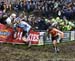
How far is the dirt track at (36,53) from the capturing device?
1392 centimetres

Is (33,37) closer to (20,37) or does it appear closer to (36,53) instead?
(20,37)

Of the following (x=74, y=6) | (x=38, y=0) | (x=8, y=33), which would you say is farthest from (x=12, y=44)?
(x=74, y=6)

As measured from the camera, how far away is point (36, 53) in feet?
50.2

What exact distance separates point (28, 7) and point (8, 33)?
121 inches

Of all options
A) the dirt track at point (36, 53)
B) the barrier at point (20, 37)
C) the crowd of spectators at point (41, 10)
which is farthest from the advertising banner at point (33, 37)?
the crowd of spectators at point (41, 10)

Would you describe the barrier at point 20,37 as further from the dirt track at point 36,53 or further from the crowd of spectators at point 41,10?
the crowd of spectators at point 41,10

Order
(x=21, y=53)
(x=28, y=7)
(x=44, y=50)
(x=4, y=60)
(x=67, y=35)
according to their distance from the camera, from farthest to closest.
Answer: (x=28, y=7), (x=67, y=35), (x=44, y=50), (x=21, y=53), (x=4, y=60)

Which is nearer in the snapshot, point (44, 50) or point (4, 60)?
point (4, 60)

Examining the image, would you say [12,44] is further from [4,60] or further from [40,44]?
[4,60]

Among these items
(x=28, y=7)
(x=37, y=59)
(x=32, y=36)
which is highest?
(x=28, y=7)

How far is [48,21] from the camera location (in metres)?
18.3

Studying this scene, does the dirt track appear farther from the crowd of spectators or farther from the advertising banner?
the crowd of spectators

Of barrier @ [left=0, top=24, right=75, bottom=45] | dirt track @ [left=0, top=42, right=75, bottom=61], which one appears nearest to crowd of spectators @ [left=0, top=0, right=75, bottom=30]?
barrier @ [left=0, top=24, right=75, bottom=45]

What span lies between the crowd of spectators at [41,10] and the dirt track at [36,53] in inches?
74.2
